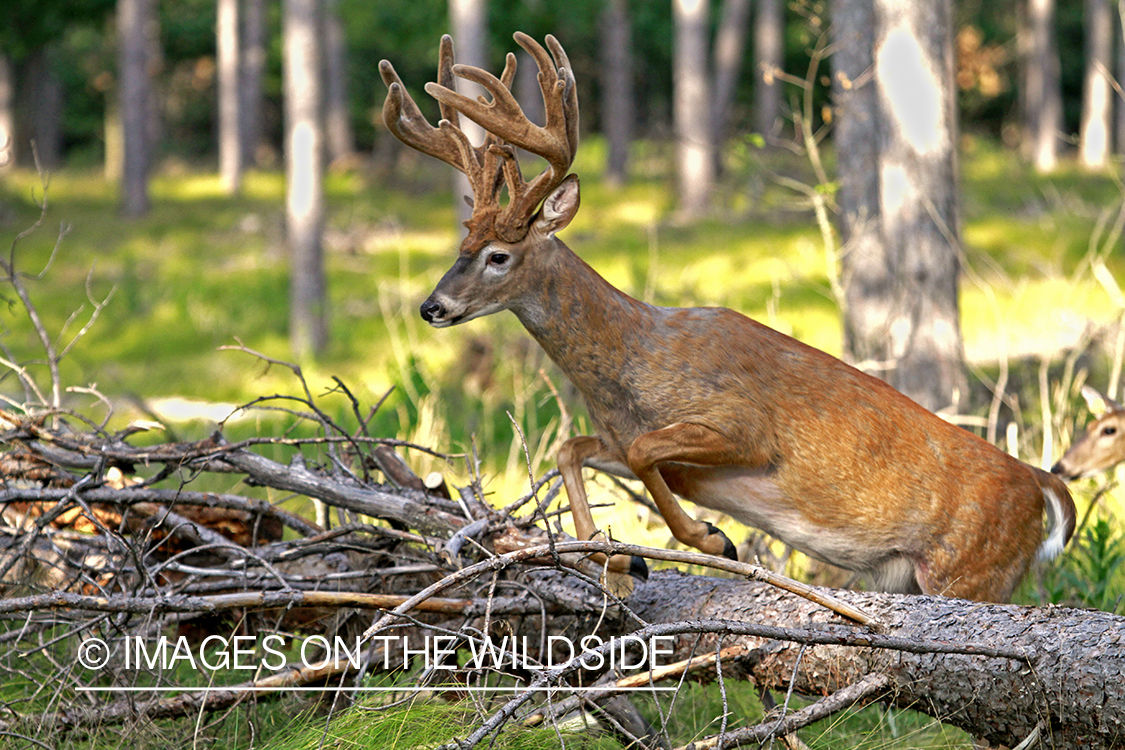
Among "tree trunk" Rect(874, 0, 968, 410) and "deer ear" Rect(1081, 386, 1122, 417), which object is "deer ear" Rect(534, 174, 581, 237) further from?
"deer ear" Rect(1081, 386, 1122, 417)

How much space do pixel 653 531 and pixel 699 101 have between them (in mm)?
13633

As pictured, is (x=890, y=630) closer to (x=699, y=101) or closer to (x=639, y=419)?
(x=639, y=419)

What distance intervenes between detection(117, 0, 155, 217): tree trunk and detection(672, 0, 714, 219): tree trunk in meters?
9.72

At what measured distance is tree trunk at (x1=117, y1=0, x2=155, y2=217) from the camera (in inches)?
797

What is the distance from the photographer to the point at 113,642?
3928 millimetres

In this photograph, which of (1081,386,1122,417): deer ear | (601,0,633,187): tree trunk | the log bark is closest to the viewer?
the log bark

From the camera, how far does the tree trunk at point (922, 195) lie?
540 centimetres

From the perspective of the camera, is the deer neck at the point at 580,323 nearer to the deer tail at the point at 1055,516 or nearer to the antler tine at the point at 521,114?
the antler tine at the point at 521,114

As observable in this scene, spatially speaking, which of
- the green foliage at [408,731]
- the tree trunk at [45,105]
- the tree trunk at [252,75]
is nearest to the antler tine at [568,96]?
the green foliage at [408,731]

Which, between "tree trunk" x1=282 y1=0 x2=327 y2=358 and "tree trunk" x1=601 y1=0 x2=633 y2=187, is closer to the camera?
"tree trunk" x1=282 y1=0 x2=327 y2=358

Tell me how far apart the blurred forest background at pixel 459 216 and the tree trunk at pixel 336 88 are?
0.32 feet

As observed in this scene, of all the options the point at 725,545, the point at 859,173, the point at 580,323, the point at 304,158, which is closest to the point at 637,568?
Answer: the point at 725,545

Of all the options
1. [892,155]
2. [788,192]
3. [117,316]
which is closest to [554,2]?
[788,192]

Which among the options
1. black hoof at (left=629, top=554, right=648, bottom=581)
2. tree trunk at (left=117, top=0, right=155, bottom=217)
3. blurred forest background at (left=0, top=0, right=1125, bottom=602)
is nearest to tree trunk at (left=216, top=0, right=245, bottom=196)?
blurred forest background at (left=0, top=0, right=1125, bottom=602)
